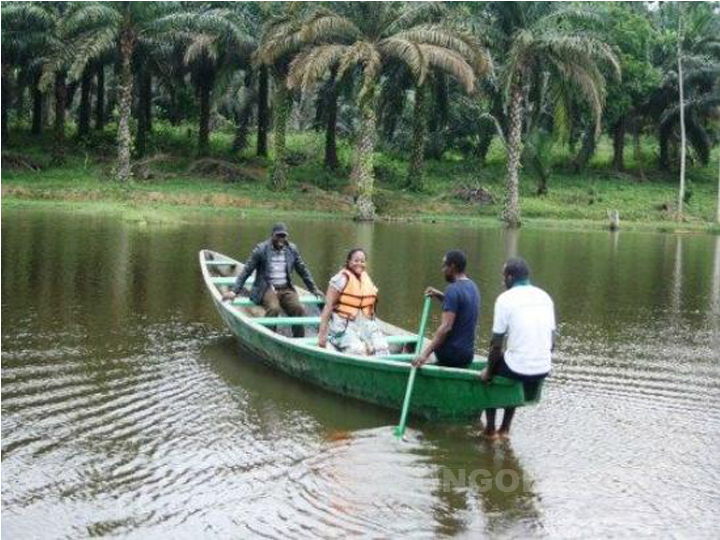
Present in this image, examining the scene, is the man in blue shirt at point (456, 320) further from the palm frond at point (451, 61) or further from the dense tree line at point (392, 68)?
the palm frond at point (451, 61)

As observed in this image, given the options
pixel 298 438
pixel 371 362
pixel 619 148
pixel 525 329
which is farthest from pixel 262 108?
pixel 525 329

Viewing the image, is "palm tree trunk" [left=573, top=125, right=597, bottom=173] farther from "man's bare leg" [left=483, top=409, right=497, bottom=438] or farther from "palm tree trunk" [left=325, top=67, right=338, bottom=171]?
"man's bare leg" [left=483, top=409, right=497, bottom=438]

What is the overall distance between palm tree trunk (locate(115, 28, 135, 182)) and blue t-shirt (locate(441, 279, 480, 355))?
91.2 feet

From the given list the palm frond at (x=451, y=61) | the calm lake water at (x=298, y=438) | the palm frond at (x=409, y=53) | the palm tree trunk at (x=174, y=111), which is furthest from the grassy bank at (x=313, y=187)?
the calm lake water at (x=298, y=438)

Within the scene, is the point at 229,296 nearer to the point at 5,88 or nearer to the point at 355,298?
the point at 355,298

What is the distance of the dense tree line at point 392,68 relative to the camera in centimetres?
3148

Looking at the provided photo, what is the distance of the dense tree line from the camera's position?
3148 cm

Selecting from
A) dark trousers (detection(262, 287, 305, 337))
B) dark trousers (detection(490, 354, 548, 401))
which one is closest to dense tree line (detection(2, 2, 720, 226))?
dark trousers (detection(262, 287, 305, 337))

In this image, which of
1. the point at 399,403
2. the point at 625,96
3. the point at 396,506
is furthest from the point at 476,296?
the point at 625,96

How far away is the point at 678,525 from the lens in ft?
20.8

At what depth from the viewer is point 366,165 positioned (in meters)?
33.1

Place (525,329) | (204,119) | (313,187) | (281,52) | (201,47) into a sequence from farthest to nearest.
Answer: (204,119) → (313,187) → (201,47) → (281,52) → (525,329)

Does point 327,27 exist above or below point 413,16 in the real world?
below

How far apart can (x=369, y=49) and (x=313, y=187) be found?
7.54 metres
